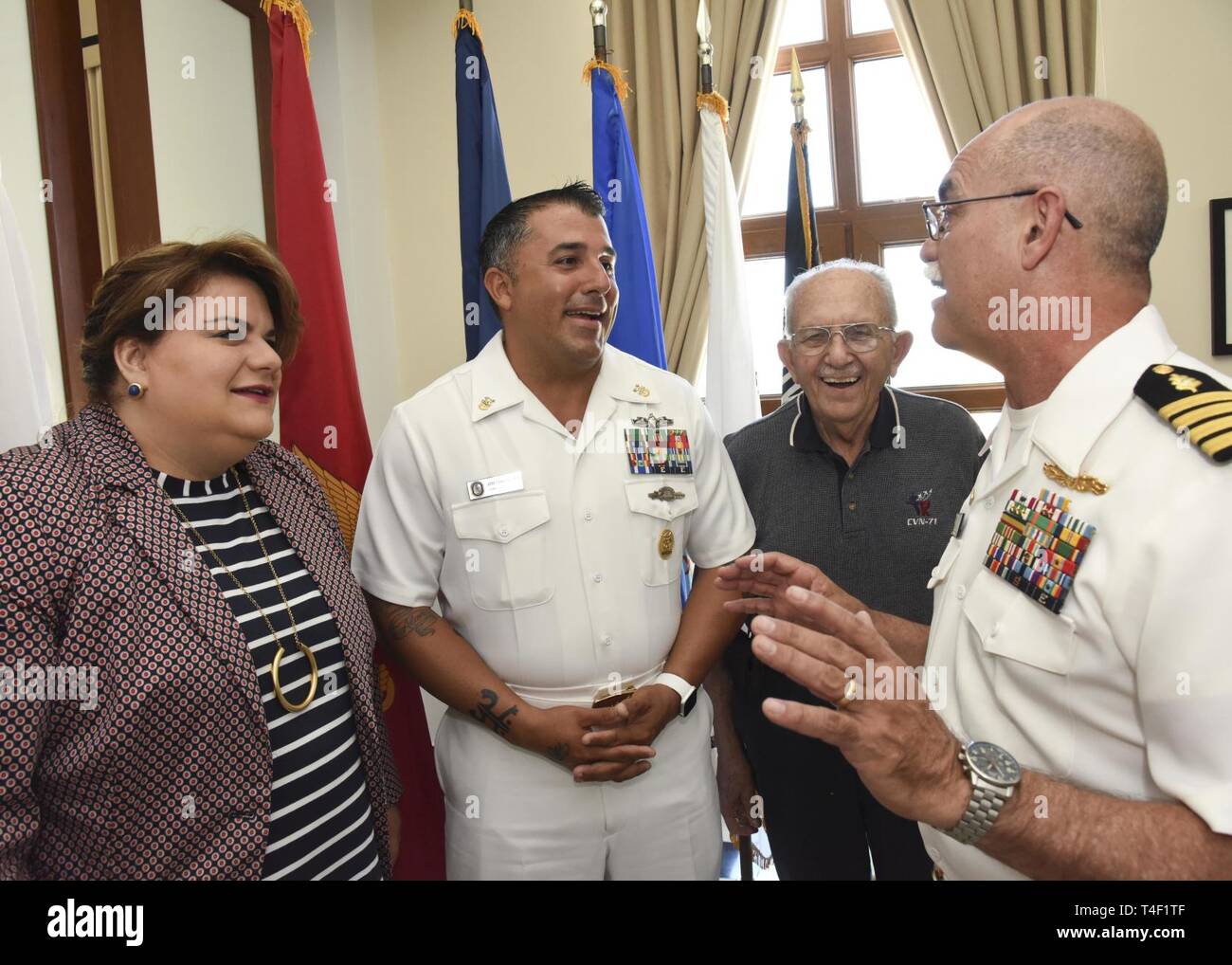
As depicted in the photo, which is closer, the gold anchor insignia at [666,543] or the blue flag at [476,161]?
the gold anchor insignia at [666,543]

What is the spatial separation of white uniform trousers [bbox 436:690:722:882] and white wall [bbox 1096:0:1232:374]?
2870mm

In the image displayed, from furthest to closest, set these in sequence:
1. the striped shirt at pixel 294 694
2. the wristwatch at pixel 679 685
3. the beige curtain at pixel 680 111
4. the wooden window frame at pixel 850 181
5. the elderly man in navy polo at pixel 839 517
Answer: the wooden window frame at pixel 850 181 → the beige curtain at pixel 680 111 → the elderly man in navy polo at pixel 839 517 → the wristwatch at pixel 679 685 → the striped shirt at pixel 294 694

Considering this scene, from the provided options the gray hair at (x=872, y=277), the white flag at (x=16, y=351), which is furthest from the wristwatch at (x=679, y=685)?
the white flag at (x=16, y=351)

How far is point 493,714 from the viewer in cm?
164

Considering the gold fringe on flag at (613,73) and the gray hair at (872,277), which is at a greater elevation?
the gold fringe on flag at (613,73)

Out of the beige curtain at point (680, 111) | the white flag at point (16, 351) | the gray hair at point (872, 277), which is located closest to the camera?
the white flag at point (16, 351)

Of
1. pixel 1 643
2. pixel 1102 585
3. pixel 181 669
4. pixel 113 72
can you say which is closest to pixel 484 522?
pixel 181 669

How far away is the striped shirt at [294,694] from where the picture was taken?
52.9 inches

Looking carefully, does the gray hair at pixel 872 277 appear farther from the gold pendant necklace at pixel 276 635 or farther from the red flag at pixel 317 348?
the gold pendant necklace at pixel 276 635

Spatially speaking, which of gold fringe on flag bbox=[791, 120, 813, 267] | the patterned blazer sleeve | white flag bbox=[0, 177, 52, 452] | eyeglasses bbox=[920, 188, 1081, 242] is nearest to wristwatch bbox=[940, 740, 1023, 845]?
eyeglasses bbox=[920, 188, 1081, 242]

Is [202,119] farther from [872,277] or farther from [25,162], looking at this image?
[872,277]

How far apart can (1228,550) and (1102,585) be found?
0.46 feet

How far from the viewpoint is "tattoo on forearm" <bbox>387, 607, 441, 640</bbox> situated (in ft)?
5.60

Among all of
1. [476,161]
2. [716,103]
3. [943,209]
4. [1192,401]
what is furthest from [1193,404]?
[716,103]
